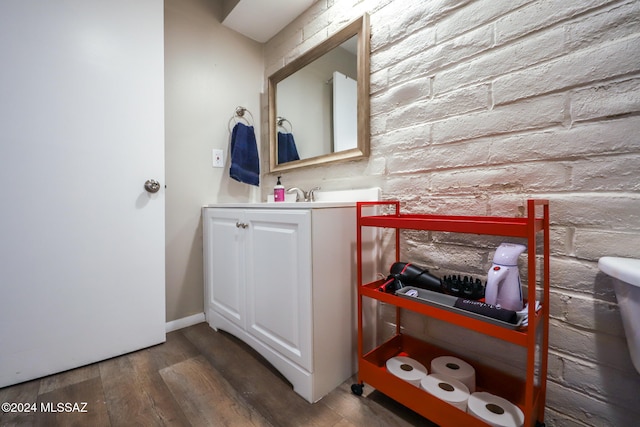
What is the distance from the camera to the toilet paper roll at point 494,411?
2.46 ft

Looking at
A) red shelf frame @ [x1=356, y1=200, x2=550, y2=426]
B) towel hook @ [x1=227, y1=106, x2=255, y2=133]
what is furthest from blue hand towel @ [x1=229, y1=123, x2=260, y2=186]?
red shelf frame @ [x1=356, y1=200, x2=550, y2=426]

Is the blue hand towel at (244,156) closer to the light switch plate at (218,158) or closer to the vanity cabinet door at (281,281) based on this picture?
the light switch plate at (218,158)

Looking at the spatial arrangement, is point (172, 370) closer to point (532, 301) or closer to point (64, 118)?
point (64, 118)

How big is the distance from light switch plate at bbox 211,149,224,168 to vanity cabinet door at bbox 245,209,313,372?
2.38 ft

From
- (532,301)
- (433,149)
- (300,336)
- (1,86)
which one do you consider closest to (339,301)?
(300,336)

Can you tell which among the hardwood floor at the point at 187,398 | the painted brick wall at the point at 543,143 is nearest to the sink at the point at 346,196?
the painted brick wall at the point at 543,143

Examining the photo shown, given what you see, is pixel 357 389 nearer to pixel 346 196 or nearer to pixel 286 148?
pixel 346 196

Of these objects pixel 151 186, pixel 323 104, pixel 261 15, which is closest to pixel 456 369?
pixel 323 104

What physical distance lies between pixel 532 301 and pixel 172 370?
143cm

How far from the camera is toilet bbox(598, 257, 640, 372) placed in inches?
22.5

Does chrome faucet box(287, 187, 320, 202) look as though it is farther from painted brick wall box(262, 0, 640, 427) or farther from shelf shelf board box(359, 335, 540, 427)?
shelf shelf board box(359, 335, 540, 427)

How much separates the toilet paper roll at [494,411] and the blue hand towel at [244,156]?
1667 mm

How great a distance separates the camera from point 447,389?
0.89m

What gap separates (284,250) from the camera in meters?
1.09
